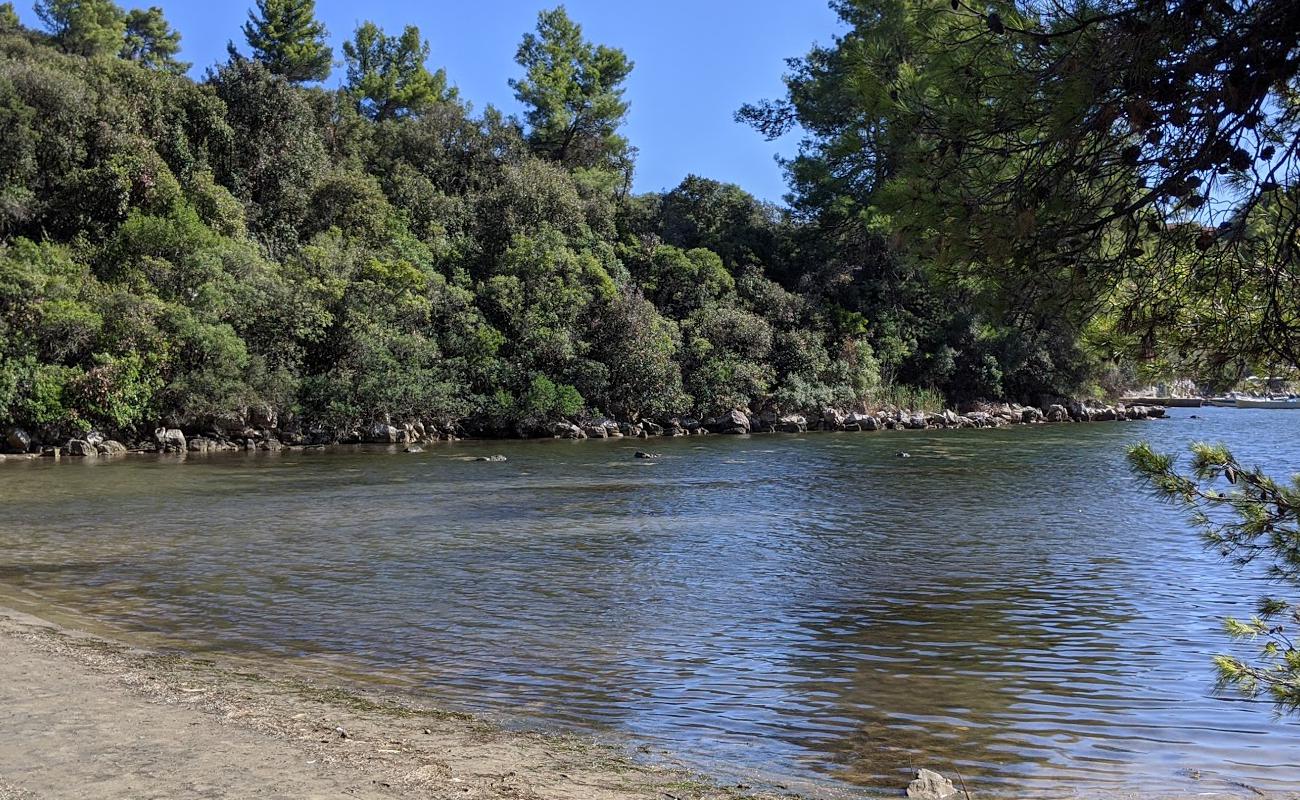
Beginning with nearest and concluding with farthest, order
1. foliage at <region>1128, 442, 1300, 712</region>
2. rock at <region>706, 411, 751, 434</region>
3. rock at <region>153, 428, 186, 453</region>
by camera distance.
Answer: foliage at <region>1128, 442, 1300, 712</region>, rock at <region>153, 428, 186, 453</region>, rock at <region>706, 411, 751, 434</region>

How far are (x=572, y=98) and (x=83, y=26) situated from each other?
28.3 meters

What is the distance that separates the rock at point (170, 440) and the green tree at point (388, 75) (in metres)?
30.9

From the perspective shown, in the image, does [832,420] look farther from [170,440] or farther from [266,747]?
[266,747]

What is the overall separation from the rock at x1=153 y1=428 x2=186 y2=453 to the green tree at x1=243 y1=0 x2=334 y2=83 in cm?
3030

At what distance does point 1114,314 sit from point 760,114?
49.1 m

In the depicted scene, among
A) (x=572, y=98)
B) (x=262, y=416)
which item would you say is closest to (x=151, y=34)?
(x=572, y=98)

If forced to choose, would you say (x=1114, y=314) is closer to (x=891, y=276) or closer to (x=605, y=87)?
(x=891, y=276)

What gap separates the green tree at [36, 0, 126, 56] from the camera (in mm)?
55375

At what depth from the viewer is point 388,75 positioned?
55375mm

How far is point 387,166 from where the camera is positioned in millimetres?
45625

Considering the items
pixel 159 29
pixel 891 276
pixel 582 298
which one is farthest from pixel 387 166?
pixel 159 29

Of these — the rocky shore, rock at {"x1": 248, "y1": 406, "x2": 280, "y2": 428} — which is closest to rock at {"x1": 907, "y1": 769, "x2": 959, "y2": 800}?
the rocky shore

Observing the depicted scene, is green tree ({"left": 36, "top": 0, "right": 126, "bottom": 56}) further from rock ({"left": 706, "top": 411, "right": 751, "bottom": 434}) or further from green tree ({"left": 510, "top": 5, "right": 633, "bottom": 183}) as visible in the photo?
rock ({"left": 706, "top": 411, "right": 751, "bottom": 434})

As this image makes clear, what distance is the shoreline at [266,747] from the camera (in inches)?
182
